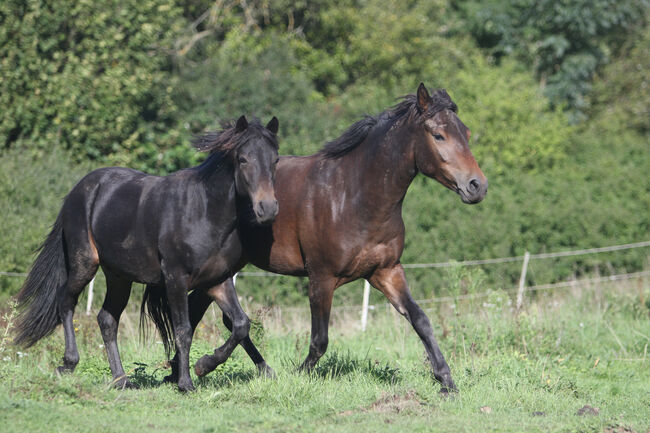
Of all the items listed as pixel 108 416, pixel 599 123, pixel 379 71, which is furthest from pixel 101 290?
pixel 599 123

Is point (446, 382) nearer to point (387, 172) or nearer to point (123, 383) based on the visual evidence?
point (387, 172)

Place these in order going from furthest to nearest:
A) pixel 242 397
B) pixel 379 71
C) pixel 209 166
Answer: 1. pixel 379 71
2. pixel 209 166
3. pixel 242 397

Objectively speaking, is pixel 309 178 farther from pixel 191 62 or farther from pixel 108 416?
pixel 191 62

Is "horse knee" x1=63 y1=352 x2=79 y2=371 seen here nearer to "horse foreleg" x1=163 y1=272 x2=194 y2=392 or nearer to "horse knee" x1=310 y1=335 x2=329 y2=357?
"horse foreleg" x1=163 y1=272 x2=194 y2=392

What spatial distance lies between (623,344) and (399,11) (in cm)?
2075

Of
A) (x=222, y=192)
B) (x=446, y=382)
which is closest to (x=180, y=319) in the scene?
(x=222, y=192)

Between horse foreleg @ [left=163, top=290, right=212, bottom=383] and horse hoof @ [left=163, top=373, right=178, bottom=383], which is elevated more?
horse foreleg @ [left=163, top=290, right=212, bottom=383]

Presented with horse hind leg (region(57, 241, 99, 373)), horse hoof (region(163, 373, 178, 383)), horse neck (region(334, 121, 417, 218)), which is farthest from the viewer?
horse hind leg (region(57, 241, 99, 373))

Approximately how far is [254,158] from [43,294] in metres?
2.90

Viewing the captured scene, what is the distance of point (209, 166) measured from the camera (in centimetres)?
720

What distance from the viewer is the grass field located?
584 centimetres

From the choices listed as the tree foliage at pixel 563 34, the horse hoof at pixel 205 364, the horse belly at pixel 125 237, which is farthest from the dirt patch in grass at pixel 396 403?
the tree foliage at pixel 563 34

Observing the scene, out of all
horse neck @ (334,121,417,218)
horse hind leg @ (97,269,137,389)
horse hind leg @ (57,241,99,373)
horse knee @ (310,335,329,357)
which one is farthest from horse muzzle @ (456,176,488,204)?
horse hind leg @ (57,241,99,373)

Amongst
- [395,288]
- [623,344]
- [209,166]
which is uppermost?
[209,166]
